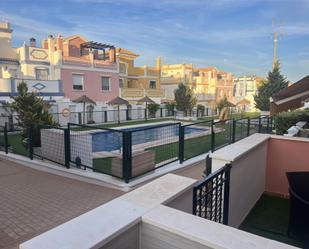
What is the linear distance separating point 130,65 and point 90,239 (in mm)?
30369

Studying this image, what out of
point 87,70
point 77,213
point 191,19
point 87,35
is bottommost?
point 77,213

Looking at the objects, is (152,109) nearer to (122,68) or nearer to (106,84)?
(106,84)

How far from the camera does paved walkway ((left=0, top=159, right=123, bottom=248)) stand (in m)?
3.64

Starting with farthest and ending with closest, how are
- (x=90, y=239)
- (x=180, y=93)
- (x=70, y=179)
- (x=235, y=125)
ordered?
1. (x=180, y=93)
2. (x=235, y=125)
3. (x=70, y=179)
4. (x=90, y=239)

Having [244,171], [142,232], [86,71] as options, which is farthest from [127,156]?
[86,71]

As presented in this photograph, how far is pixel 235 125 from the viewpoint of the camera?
320 inches

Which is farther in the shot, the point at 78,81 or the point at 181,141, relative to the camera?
the point at 78,81

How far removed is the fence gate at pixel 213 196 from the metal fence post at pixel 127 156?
89.0 inches

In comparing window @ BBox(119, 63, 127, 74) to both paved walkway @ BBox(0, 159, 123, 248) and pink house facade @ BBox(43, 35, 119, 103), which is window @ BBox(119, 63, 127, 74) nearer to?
pink house facade @ BBox(43, 35, 119, 103)

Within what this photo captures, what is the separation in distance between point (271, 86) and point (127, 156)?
24.7 metres

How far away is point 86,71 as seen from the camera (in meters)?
23.3

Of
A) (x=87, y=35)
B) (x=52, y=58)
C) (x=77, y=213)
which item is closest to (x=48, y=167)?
(x=77, y=213)

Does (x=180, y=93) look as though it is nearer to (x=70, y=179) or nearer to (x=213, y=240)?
(x=70, y=179)

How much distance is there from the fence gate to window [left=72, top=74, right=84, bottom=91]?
21.4 meters
